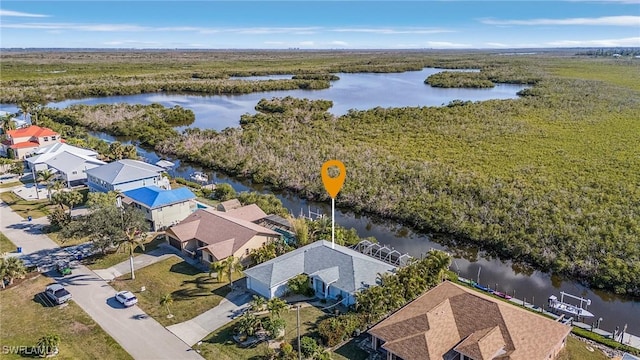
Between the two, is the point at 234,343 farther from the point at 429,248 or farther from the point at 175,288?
the point at 429,248

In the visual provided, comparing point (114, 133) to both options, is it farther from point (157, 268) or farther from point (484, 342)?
point (484, 342)

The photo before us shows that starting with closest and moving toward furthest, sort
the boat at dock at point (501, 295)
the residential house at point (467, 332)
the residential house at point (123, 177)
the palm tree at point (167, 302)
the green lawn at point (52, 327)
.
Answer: the residential house at point (467, 332), the green lawn at point (52, 327), the palm tree at point (167, 302), the boat at dock at point (501, 295), the residential house at point (123, 177)

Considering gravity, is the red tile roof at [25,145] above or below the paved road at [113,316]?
above

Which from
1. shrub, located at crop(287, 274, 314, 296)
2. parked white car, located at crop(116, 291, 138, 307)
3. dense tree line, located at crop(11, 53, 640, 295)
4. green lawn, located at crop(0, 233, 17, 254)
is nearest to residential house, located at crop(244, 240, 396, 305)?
shrub, located at crop(287, 274, 314, 296)

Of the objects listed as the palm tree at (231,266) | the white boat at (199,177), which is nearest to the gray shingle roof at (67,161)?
the white boat at (199,177)

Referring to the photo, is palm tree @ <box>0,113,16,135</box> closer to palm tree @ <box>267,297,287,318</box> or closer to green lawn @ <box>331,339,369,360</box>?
palm tree @ <box>267,297,287,318</box>

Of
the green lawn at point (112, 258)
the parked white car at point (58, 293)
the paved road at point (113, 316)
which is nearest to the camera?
the paved road at point (113, 316)

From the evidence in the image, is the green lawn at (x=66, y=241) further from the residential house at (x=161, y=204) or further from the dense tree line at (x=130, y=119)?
the dense tree line at (x=130, y=119)

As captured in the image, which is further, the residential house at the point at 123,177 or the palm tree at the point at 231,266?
the residential house at the point at 123,177
